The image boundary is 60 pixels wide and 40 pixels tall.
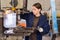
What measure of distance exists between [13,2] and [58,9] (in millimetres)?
3405

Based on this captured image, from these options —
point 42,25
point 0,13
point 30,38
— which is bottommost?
point 30,38

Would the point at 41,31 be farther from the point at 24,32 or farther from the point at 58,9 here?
the point at 58,9

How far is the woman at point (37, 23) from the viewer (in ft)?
8.21

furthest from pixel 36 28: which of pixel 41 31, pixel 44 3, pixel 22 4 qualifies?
pixel 44 3

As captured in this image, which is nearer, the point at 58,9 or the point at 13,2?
the point at 13,2

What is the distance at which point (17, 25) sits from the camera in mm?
2551

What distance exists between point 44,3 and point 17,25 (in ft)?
10.1

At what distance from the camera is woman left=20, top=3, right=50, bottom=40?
2.50 metres

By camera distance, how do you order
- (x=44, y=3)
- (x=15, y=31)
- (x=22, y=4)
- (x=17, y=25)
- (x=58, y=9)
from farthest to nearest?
(x=58, y=9) < (x=44, y=3) < (x=22, y=4) < (x=17, y=25) < (x=15, y=31)

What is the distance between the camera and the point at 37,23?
2.61 m

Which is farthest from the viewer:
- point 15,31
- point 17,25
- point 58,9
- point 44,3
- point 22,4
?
point 58,9

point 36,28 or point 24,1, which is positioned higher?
point 24,1

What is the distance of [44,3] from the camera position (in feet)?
18.2

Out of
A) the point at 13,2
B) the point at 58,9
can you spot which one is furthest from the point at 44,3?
the point at 13,2
